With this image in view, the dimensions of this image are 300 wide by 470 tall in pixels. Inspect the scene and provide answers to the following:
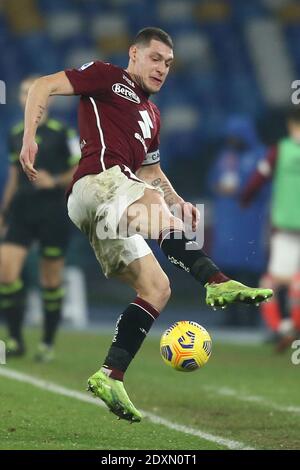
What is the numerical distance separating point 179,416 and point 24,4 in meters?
14.9

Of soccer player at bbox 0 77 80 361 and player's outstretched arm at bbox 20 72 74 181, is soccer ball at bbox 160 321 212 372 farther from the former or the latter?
soccer player at bbox 0 77 80 361

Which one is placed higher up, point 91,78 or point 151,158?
point 91,78

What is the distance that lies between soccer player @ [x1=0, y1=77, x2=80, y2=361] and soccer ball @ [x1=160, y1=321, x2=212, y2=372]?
427cm

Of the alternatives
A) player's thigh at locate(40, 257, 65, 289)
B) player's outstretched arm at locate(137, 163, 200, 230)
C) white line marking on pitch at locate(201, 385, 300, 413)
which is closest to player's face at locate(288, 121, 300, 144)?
player's thigh at locate(40, 257, 65, 289)

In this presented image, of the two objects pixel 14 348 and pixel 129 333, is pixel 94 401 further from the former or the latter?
pixel 14 348

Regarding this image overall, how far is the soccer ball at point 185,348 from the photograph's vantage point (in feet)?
22.8

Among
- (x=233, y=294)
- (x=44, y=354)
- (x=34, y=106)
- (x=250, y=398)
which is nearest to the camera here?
(x=233, y=294)

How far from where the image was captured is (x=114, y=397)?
21.2 feet

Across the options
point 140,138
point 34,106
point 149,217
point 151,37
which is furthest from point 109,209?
point 151,37

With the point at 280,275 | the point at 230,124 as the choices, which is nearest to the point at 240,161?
the point at 230,124

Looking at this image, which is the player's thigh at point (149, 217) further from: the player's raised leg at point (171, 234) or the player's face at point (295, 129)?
the player's face at point (295, 129)

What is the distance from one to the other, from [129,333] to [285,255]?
5.95m

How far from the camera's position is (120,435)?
694cm

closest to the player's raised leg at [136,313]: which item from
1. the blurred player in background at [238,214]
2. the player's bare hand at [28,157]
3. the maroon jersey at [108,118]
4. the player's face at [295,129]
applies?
the maroon jersey at [108,118]
